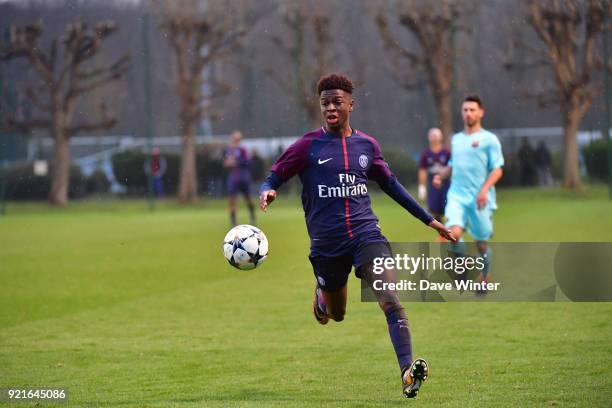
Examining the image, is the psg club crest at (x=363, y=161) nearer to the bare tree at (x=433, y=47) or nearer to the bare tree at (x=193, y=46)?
the bare tree at (x=433, y=47)

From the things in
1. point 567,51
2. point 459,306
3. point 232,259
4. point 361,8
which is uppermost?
point 361,8

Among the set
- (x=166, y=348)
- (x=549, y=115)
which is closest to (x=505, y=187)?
(x=549, y=115)

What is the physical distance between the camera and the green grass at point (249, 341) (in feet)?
23.6

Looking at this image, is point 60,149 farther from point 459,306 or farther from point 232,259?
point 232,259

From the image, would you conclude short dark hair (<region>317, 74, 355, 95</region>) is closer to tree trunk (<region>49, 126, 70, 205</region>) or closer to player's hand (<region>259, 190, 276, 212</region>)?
player's hand (<region>259, 190, 276, 212</region>)

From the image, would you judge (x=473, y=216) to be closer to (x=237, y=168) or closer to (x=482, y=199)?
(x=482, y=199)

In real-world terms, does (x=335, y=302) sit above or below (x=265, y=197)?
below

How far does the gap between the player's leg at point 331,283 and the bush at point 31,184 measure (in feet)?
80.3

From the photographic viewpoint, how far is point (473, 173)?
12.1 meters

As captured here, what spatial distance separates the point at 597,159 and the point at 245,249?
69.0 feet

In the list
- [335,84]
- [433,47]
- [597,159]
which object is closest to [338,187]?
[335,84]

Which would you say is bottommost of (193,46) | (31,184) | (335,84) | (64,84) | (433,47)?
(31,184)

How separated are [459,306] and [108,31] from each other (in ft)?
75.5

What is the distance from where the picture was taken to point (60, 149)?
32.7 m
